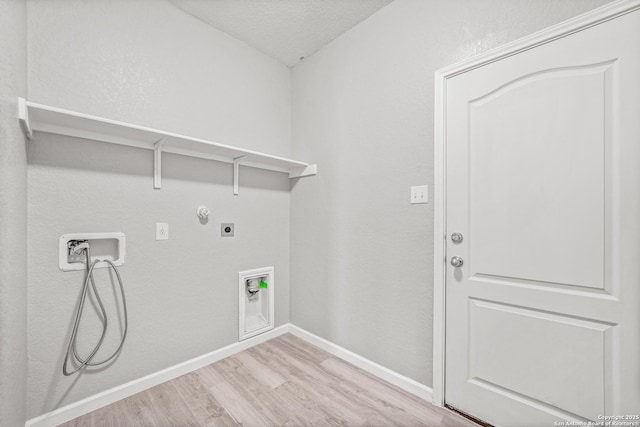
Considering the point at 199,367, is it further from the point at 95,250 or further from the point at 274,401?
the point at 95,250

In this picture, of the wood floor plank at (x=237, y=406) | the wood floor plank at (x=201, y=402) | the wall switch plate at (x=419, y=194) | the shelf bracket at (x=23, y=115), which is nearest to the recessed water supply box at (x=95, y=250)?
the shelf bracket at (x=23, y=115)

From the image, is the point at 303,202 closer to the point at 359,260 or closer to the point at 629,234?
the point at 359,260

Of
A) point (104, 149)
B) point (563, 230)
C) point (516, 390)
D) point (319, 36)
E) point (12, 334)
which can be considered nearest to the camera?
point (12, 334)

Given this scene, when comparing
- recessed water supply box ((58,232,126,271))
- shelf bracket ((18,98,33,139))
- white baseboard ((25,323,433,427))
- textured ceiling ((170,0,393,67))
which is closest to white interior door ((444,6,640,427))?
white baseboard ((25,323,433,427))

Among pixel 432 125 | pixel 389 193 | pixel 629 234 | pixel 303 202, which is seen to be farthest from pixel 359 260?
pixel 629 234

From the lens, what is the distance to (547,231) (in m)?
1.25

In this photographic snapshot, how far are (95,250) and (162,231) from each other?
0.36m

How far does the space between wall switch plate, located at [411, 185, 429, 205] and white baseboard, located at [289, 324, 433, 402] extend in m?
1.17

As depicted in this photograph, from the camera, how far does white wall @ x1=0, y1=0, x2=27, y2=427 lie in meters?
0.97

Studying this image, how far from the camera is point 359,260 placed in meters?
2.01

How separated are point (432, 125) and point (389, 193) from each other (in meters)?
0.51

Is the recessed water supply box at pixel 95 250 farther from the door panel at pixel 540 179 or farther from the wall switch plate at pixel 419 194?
the door panel at pixel 540 179

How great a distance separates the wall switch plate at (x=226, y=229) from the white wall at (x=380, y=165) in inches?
25.3

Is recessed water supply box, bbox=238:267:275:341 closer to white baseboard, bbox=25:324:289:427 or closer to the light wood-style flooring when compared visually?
white baseboard, bbox=25:324:289:427
